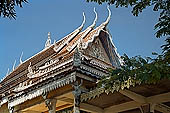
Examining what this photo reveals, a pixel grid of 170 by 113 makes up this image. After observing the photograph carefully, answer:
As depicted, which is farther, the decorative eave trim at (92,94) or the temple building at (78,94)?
the temple building at (78,94)

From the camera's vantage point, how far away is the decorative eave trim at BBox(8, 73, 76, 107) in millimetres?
7395

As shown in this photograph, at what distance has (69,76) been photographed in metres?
7.42

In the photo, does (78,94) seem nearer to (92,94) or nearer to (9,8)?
(92,94)

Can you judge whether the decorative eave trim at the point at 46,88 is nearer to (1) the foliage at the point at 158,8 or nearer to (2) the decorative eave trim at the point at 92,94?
(2) the decorative eave trim at the point at 92,94

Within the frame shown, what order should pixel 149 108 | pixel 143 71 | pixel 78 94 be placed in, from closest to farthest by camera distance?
pixel 143 71 → pixel 149 108 → pixel 78 94

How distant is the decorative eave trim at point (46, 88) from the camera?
7.39 meters

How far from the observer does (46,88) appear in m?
8.04

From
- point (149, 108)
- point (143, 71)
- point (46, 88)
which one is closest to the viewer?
point (143, 71)

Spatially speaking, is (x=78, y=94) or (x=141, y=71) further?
(x=78, y=94)

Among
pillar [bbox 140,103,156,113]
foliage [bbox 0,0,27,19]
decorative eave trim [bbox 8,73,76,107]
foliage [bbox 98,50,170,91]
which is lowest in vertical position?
pillar [bbox 140,103,156,113]

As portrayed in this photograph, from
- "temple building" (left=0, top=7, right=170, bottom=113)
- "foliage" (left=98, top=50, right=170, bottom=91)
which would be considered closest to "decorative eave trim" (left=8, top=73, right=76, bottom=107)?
"temple building" (left=0, top=7, right=170, bottom=113)

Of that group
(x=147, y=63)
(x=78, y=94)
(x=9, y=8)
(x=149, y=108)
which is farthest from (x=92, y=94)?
(x=9, y=8)

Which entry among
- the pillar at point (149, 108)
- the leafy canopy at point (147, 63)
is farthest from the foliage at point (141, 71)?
the pillar at point (149, 108)

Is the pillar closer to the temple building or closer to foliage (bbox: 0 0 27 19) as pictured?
the temple building
